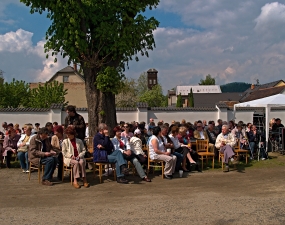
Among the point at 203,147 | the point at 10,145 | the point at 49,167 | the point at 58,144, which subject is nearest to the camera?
the point at 49,167

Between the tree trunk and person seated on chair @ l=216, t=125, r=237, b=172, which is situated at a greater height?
the tree trunk

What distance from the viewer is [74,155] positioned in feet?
29.2

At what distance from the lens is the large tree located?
1120 cm

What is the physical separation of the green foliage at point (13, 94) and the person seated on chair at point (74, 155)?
28.7 meters

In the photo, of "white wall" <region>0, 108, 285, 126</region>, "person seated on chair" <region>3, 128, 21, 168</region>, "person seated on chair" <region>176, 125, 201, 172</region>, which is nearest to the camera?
"person seated on chair" <region>176, 125, 201, 172</region>

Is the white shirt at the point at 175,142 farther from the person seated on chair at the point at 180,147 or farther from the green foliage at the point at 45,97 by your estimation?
the green foliage at the point at 45,97

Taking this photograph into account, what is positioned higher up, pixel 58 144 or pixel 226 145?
pixel 58 144

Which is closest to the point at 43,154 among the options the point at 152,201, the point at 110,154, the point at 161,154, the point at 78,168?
the point at 78,168

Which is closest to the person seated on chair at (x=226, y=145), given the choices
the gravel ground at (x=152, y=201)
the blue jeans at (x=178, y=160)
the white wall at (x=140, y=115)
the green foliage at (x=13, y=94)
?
the gravel ground at (x=152, y=201)

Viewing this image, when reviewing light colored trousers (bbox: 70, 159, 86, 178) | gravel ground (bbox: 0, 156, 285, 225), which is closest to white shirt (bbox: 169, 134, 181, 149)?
gravel ground (bbox: 0, 156, 285, 225)

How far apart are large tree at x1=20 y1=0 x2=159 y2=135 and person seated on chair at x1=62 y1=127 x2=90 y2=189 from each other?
2961mm

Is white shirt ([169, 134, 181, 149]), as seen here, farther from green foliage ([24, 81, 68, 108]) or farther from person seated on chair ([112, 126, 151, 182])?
green foliage ([24, 81, 68, 108])

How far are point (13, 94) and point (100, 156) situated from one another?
30.0 m

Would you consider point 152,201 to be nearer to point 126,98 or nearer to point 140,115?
point 140,115
